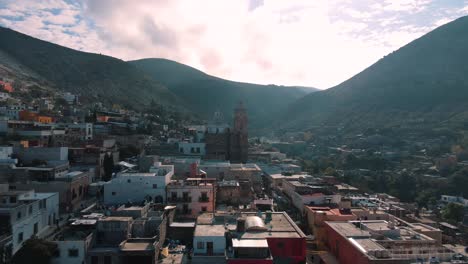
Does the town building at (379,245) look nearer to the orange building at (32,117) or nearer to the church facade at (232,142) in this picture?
the church facade at (232,142)

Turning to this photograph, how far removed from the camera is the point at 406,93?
129 metres

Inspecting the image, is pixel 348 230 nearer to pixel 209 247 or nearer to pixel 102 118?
pixel 209 247

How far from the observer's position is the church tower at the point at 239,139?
1932 inches

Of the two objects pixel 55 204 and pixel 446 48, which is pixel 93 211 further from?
pixel 446 48

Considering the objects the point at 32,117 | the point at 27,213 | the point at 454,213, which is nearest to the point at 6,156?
the point at 27,213

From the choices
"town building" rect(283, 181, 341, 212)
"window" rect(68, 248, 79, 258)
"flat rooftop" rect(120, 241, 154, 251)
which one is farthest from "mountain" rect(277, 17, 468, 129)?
"window" rect(68, 248, 79, 258)

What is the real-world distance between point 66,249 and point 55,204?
6.29 m

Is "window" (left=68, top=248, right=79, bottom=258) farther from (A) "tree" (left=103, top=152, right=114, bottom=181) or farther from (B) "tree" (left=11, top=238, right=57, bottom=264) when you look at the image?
(A) "tree" (left=103, top=152, right=114, bottom=181)

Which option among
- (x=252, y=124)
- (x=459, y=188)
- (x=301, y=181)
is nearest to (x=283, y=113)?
(x=252, y=124)

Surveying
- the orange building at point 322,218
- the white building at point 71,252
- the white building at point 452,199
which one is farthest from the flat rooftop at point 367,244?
the white building at point 452,199

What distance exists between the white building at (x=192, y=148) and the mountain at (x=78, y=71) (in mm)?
65721

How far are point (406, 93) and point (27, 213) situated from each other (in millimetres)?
132364

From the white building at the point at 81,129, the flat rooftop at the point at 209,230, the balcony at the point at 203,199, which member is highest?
the white building at the point at 81,129

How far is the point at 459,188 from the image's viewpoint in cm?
5556
